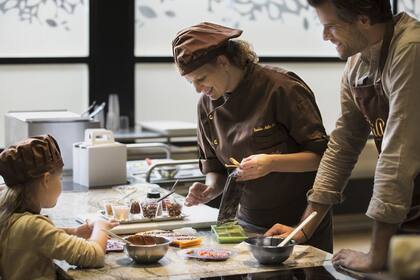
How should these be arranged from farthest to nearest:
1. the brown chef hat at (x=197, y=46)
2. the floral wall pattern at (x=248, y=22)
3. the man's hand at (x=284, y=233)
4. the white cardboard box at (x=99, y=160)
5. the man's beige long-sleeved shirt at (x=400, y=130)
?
the floral wall pattern at (x=248, y=22), the white cardboard box at (x=99, y=160), the brown chef hat at (x=197, y=46), the man's hand at (x=284, y=233), the man's beige long-sleeved shirt at (x=400, y=130)

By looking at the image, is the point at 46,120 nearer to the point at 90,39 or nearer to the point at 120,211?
the point at 120,211

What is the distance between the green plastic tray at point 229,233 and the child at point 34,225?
15.8 inches

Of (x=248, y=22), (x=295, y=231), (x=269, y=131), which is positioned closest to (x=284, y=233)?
(x=295, y=231)

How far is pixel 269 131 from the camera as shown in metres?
2.57

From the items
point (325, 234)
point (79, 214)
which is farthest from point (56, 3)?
point (325, 234)

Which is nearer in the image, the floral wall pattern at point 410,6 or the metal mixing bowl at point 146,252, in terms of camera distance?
the metal mixing bowl at point 146,252

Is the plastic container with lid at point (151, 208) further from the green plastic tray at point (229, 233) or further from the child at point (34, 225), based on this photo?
the child at point (34, 225)

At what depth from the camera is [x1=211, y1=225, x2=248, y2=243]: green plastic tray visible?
2369mm

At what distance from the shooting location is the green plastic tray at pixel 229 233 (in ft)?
7.77

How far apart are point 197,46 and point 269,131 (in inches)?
15.8

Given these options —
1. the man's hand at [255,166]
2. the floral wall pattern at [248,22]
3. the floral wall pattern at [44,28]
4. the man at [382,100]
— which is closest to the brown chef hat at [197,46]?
the man's hand at [255,166]

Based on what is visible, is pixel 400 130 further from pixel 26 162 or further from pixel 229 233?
pixel 26 162

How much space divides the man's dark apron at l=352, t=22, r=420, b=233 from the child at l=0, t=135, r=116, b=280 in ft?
2.79

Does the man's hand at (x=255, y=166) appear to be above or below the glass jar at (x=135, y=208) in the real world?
above
